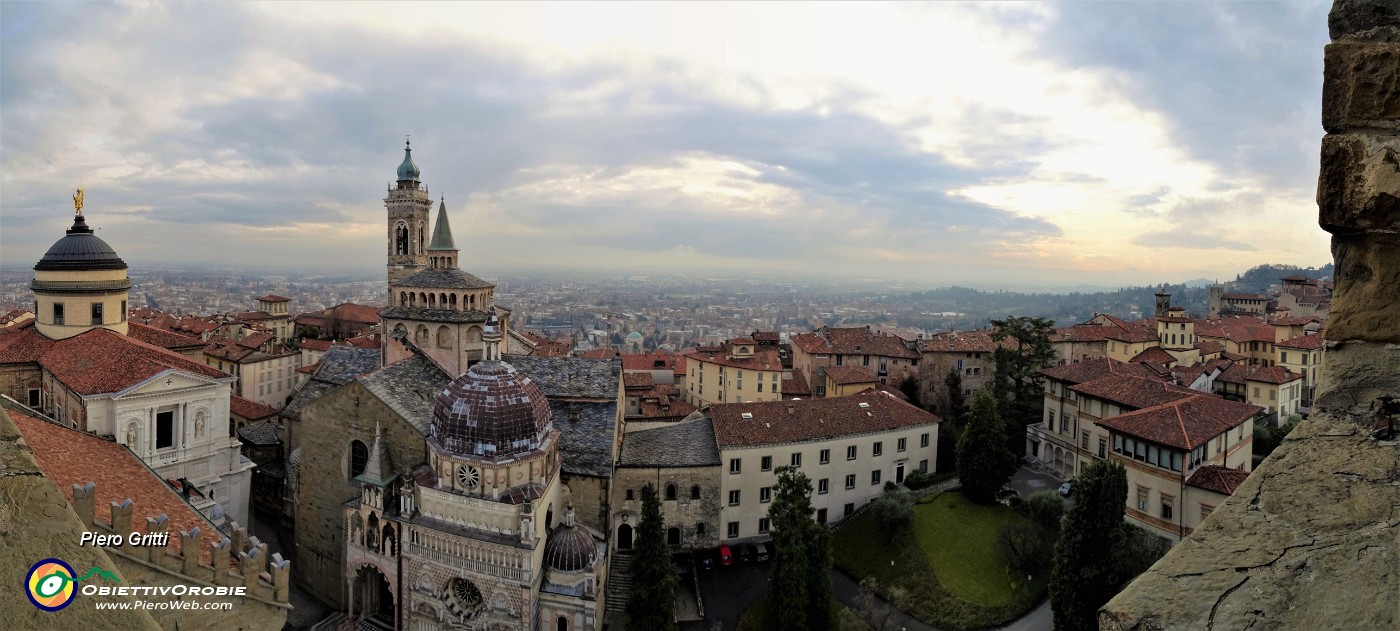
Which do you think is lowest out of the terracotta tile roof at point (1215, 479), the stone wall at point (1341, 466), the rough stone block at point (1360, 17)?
the terracotta tile roof at point (1215, 479)

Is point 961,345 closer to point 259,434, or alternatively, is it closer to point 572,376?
point 572,376

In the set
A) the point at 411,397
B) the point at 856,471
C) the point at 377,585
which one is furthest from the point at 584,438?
the point at 856,471

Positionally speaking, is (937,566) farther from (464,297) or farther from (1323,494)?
(1323,494)

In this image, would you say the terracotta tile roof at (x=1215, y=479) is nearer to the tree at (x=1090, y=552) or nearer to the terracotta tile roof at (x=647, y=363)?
the tree at (x=1090, y=552)

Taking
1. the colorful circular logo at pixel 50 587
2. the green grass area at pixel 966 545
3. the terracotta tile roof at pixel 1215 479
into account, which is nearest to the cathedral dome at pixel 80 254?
the colorful circular logo at pixel 50 587

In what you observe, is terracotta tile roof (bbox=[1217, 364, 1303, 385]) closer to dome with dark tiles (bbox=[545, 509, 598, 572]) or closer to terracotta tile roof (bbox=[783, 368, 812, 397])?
terracotta tile roof (bbox=[783, 368, 812, 397])

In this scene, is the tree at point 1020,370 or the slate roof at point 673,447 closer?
the slate roof at point 673,447

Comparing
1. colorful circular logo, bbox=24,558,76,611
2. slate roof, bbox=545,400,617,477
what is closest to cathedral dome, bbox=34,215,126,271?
slate roof, bbox=545,400,617,477
